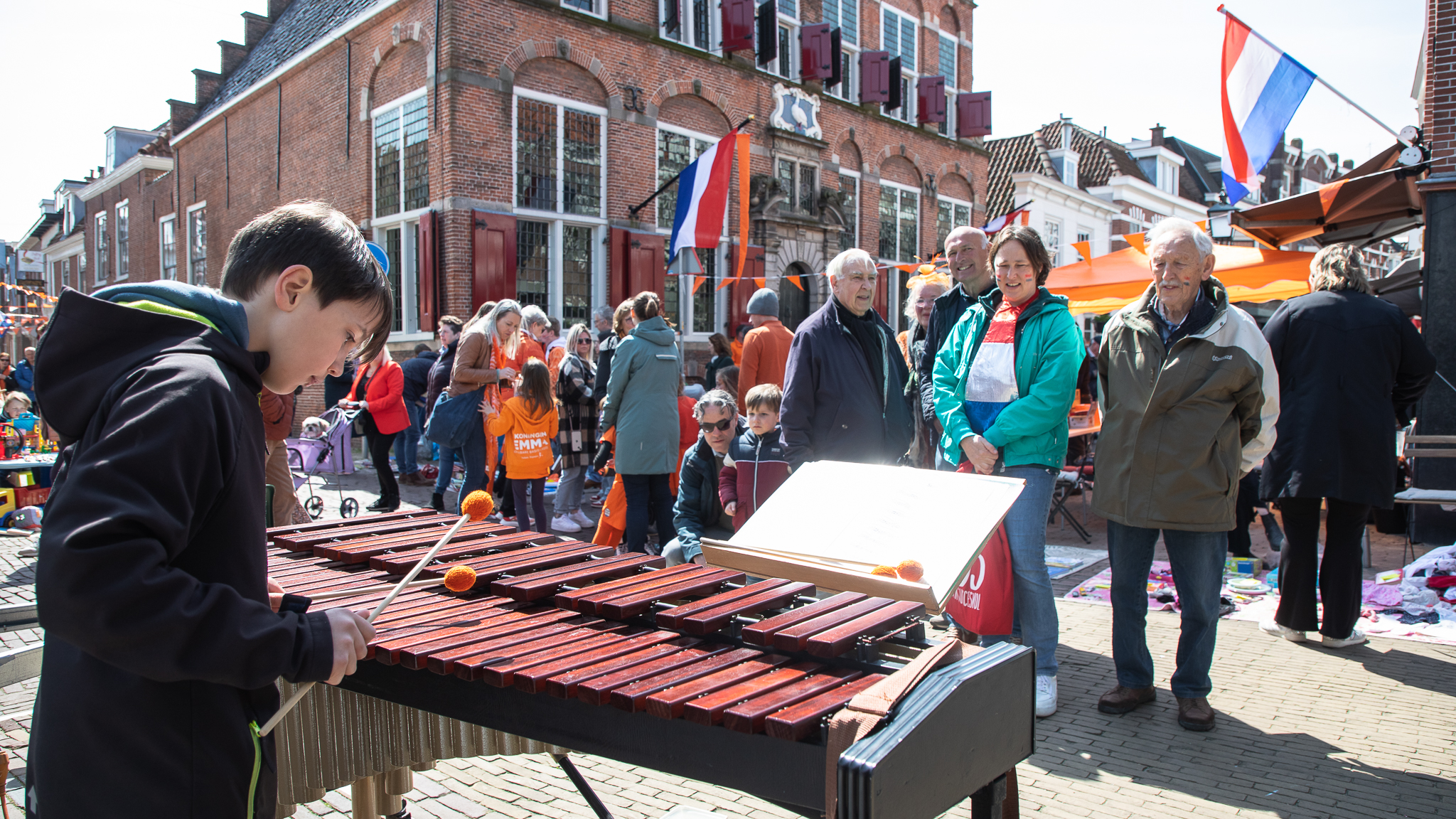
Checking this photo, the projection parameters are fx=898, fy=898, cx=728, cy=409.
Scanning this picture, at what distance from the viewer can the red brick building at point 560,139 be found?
41.2ft

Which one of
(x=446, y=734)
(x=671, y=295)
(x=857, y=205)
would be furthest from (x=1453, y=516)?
(x=857, y=205)

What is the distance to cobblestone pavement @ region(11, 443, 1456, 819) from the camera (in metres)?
2.88

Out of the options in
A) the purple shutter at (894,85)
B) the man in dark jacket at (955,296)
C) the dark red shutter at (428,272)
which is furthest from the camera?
the purple shutter at (894,85)

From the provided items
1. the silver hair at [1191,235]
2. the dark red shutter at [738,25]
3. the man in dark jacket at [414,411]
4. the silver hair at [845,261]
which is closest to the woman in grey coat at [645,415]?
the silver hair at [845,261]

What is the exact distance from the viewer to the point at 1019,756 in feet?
6.20

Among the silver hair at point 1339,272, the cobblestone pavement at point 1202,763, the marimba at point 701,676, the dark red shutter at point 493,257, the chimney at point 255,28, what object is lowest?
the cobblestone pavement at point 1202,763

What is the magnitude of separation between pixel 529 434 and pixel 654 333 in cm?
137

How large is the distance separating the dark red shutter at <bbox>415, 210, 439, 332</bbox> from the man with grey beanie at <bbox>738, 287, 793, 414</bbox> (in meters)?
7.35

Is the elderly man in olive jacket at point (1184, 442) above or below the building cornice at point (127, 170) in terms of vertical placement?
below

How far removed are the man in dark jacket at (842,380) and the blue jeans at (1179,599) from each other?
1238 mm

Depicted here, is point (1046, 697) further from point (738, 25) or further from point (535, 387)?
point (738, 25)

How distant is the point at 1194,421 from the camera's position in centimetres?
341

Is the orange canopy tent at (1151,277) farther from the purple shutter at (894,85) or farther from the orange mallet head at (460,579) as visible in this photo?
the purple shutter at (894,85)

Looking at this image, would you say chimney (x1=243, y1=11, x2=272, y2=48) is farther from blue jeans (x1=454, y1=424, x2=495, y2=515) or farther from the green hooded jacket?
the green hooded jacket
